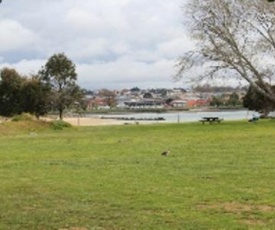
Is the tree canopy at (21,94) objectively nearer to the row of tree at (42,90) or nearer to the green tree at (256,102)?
the row of tree at (42,90)

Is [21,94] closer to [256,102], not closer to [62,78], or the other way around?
[62,78]

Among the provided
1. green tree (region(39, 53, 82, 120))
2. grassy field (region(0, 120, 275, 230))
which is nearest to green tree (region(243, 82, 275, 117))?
green tree (region(39, 53, 82, 120))

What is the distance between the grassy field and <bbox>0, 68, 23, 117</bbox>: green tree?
48.9 m

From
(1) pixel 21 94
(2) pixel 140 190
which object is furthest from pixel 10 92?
(2) pixel 140 190

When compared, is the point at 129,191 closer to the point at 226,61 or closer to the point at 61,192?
the point at 61,192

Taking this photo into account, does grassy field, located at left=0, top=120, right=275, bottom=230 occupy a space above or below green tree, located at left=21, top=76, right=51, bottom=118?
below

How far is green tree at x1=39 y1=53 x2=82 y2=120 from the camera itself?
67312 millimetres

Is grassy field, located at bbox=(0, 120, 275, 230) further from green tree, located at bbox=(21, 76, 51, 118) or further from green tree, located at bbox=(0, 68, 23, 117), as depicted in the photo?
green tree, located at bbox=(0, 68, 23, 117)

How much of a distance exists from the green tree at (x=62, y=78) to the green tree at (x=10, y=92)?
2837 mm

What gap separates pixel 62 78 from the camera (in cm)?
6838

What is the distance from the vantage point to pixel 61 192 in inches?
452

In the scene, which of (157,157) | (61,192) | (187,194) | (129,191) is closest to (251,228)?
(187,194)

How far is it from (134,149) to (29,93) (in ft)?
155

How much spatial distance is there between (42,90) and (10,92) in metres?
3.98
